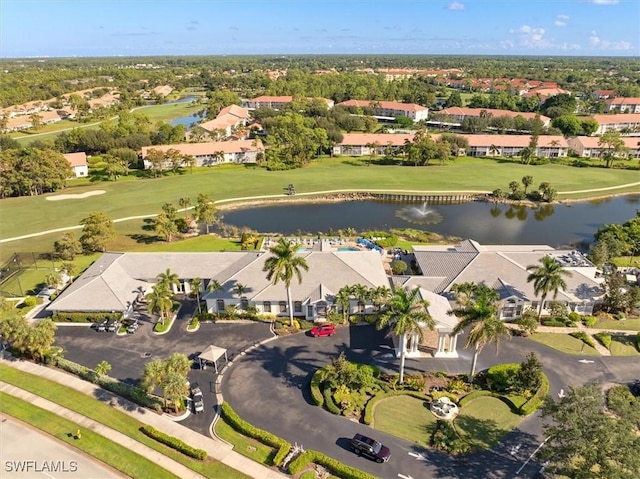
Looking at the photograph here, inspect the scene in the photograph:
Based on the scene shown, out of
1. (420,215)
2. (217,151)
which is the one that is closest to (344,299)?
(420,215)

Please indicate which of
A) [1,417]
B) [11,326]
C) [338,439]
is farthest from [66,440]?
[338,439]

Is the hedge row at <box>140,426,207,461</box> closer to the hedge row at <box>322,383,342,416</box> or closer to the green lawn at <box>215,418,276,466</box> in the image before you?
the green lawn at <box>215,418,276,466</box>

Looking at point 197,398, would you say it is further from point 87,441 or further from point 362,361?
point 362,361

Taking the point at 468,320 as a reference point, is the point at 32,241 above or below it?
below

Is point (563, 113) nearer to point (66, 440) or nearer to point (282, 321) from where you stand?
point (282, 321)

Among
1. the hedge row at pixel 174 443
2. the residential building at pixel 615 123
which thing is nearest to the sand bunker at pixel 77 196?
the hedge row at pixel 174 443

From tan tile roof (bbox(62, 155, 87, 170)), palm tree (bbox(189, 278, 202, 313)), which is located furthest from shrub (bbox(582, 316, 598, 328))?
tan tile roof (bbox(62, 155, 87, 170))
